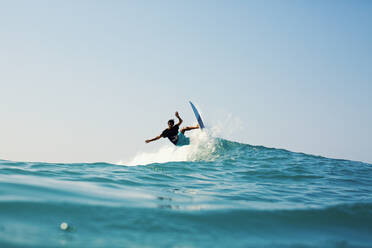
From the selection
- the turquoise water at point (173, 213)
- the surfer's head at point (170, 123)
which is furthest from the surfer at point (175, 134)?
the turquoise water at point (173, 213)

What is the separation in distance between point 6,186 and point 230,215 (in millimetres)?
4336

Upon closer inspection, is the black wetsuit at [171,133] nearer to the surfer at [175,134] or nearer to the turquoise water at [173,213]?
the surfer at [175,134]

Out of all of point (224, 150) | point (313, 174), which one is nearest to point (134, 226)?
point (313, 174)

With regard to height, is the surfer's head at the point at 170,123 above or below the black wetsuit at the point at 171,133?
above

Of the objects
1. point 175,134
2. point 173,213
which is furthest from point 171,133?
point 173,213

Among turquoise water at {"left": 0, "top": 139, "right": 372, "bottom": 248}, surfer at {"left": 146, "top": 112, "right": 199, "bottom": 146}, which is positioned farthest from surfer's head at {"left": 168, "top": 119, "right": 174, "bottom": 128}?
turquoise water at {"left": 0, "top": 139, "right": 372, "bottom": 248}

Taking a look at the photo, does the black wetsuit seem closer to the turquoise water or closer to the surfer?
the surfer

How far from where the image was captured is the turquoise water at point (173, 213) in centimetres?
352

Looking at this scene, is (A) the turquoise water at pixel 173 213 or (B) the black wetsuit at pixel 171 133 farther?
(B) the black wetsuit at pixel 171 133

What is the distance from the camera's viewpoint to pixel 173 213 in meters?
4.58

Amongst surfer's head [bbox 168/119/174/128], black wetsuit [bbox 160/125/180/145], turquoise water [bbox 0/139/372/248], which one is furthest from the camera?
black wetsuit [bbox 160/125/180/145]

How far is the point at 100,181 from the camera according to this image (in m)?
7.38

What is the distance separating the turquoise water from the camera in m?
3.52

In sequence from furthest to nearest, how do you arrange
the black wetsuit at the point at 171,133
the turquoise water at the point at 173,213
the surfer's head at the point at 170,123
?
the black wetsuit at the point at 171,133, the surfer's head at the point at 170,123, the turquoise water at the point at 173,213
